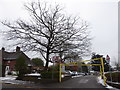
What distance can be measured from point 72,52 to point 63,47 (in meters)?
1.45

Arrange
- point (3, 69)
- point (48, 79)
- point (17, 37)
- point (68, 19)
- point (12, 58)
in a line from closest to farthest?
point (48, 79)
point (17, 37)
point (68, 19)
point (3, 69)
point (12, 58)

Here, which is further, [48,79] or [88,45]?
[88,45]

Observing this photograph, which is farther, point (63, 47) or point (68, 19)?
point (68, 19)

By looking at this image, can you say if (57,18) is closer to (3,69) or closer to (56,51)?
(56,51)

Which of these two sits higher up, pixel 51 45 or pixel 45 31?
pixel 45 31

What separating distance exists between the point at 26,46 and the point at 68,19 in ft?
22.1

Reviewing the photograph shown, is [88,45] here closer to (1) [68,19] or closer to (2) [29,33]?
(1) [68,19]

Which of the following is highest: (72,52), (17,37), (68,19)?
(68,19)

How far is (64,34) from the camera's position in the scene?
58.6ft

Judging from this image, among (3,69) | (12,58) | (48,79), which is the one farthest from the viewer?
(12,58)

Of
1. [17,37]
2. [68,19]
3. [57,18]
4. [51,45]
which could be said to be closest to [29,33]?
[17,37]

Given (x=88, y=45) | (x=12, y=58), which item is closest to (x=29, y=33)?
(x=88, y=45)

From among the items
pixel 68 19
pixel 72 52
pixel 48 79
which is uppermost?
pixel 68 19

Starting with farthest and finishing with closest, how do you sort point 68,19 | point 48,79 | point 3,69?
1. point 3,69
2. point 68,19
3. point 48,79
